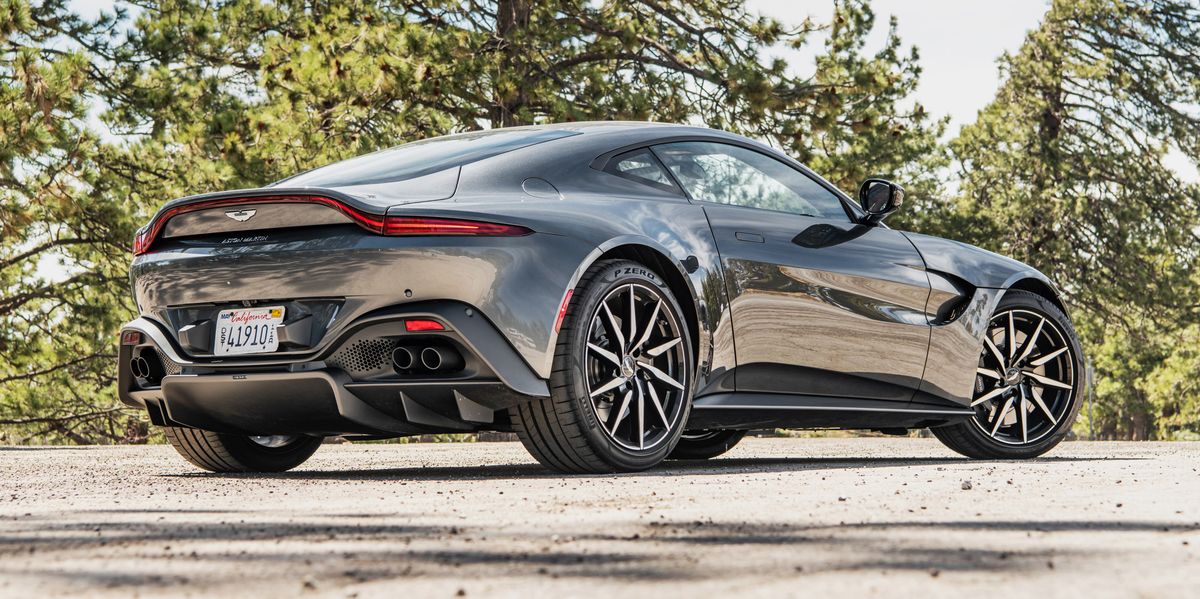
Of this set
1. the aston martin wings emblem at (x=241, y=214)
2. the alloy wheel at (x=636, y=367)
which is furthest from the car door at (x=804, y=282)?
the aston martin wings emblem at (x=241, y=214)

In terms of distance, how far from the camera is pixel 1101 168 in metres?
29.6

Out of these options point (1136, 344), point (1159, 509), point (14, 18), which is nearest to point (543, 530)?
point (1159, 509)

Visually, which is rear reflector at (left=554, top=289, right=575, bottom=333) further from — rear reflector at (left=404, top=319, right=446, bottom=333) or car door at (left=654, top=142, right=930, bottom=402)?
car door at (left=654, top=142, right=930, bottom=402)

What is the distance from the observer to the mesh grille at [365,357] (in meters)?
4.76

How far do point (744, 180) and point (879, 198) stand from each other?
0.82 metres

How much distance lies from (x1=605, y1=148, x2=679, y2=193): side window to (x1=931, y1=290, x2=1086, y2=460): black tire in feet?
6.91

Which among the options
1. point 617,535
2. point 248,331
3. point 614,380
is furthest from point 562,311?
point 617,535

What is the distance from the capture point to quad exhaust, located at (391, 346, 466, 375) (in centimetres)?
468

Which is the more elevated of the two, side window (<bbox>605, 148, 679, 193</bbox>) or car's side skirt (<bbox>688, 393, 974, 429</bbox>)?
side window (<bbox>605, 148, 679, 193</bbox>)

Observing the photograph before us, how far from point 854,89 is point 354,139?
6.47 metres

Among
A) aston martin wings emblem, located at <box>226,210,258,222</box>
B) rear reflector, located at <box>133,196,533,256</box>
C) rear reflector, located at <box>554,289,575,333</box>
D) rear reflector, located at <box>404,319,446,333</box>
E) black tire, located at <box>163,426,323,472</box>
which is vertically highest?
rear reflector, located at <box>133,196,533,256</box>

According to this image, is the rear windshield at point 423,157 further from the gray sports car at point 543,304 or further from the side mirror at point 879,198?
the side mirror at point 879,198

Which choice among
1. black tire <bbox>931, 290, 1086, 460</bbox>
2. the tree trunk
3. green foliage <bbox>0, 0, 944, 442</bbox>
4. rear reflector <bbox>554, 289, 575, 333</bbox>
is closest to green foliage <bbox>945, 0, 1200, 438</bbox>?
green foliage <bbox>0, 0, 944, 442</bbox>

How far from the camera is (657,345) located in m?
5.27
